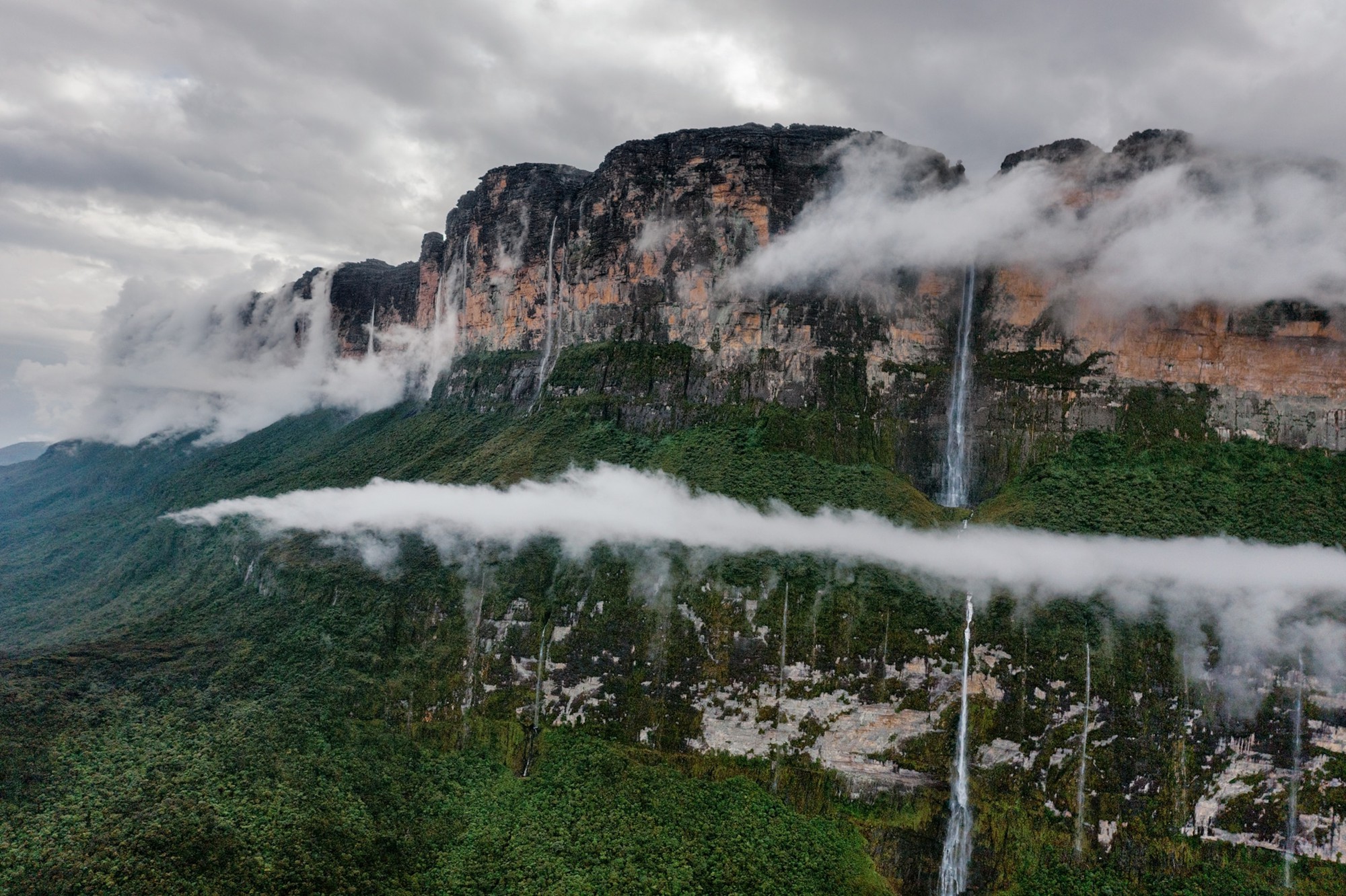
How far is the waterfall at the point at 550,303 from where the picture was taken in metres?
62.4

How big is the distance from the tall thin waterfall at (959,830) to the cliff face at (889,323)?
61.9ft

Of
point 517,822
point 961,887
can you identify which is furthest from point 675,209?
point 961,887

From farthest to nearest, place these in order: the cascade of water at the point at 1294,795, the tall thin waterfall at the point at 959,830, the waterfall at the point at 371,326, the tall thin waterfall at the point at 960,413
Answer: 1. the waterfall at the point at 371,326
2. the tall thin waterfall at the point at 960,413
3. the tall thin waterfall at the point at 959,830
4. the cascade of water at the point at 1294,795

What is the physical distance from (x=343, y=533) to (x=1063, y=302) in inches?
1937

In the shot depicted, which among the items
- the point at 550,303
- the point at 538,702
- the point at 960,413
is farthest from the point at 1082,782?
the point at 550,303

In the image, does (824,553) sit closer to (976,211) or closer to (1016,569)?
(1016,569)

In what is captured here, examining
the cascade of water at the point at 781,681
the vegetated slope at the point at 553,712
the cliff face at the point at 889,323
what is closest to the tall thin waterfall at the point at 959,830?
the vegetated slope at the point at 553,712

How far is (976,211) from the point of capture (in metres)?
51.1

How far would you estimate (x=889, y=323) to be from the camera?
5288 cm

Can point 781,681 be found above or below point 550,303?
below

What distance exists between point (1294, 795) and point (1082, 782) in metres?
8.28

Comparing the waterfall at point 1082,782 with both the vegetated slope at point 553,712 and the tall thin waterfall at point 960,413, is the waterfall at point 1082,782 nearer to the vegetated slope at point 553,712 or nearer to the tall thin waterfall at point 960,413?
the vegetated slope at point 553,712

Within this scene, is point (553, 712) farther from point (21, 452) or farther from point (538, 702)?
point (21, 452)

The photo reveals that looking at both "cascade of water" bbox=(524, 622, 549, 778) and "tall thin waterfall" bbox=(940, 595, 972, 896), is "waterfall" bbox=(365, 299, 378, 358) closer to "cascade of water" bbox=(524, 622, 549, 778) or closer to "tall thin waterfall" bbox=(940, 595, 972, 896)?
"cascade of water" bbox=(524, 622, 549, 778)
